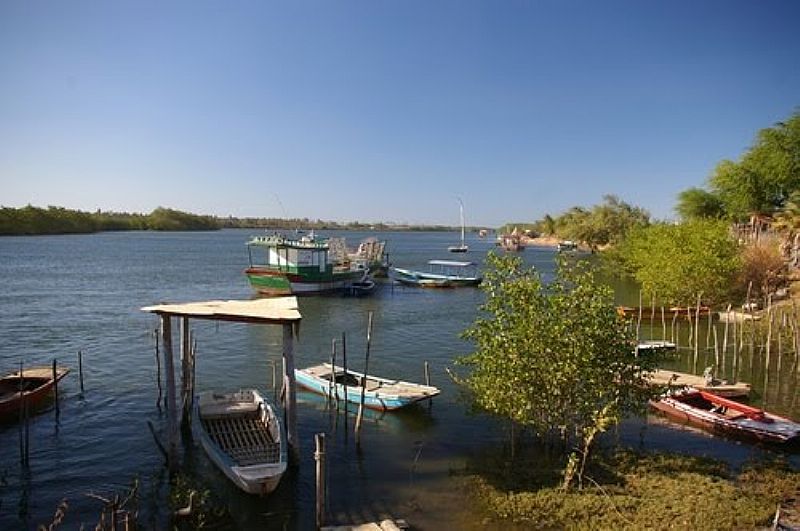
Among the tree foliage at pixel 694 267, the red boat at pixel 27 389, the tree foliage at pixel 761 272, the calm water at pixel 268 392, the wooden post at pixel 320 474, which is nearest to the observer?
the wooden post at pixel 320 474

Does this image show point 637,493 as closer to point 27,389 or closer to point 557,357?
point 557,357

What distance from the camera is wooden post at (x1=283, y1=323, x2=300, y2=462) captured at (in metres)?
14.7

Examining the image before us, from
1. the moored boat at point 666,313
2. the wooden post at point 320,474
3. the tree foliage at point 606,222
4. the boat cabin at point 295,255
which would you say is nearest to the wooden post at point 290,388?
the wooden post at point 320,474

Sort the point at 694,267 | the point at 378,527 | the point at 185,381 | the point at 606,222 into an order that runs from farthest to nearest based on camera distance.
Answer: the point at 606,222, the point at 694,267, the point at 185,381, the point at 378,527

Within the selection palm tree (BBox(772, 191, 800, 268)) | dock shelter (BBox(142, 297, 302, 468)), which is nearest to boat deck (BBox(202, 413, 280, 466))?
dock shelter (BBox(142, 297, 302, 468))

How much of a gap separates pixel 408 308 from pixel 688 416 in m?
30.3

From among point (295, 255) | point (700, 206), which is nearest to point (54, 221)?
point (295, 255)

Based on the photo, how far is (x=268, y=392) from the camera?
23.3 m

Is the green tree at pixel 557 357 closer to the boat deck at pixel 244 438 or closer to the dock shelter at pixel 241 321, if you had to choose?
the dock shelter at pixel 241 321

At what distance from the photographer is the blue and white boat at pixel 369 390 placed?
19859 mm

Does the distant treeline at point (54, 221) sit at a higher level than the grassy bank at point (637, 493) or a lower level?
higher

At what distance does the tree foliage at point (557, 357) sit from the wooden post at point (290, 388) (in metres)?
4.58

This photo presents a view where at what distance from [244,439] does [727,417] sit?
1487cm

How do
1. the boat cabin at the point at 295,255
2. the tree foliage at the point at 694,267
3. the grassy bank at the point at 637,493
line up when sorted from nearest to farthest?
1. the grassy bank at the point at 637,493
2. the tree foliage at the point at 694,267
3. the boat cabin at the point at 295,255
